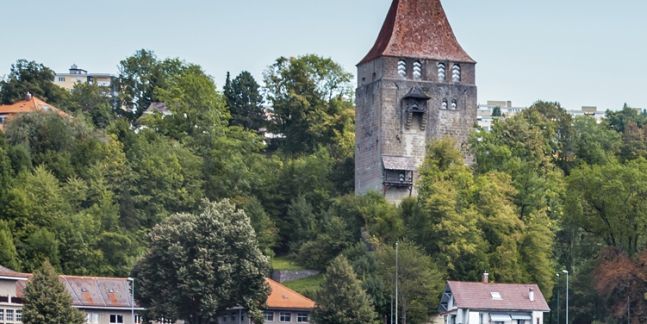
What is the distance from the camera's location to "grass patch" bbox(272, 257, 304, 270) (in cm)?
11756

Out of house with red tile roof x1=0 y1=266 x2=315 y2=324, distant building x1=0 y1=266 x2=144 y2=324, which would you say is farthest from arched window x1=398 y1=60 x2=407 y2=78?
distant building x1=0 y1=266 x2=144 y2=324

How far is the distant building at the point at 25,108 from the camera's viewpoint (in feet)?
431

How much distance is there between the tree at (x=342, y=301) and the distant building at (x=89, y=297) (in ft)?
33.3

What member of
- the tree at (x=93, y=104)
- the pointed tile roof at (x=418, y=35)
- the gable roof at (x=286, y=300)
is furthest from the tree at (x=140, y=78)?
the gable roof at (x=286, y=300)

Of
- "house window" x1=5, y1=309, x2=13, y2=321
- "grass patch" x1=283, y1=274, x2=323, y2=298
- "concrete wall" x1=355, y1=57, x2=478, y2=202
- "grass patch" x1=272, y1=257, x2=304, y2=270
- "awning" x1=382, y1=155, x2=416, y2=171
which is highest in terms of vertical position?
"concrete wall" x1=355, y1=57, x2=478, y2=202

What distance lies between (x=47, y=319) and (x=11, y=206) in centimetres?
1683

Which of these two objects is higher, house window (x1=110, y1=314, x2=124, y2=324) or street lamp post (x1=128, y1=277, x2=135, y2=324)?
street lamp post (x1=128, y1=277, x2=135, y2=324)

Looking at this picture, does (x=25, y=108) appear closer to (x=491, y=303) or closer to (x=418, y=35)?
(x=418, y=35)

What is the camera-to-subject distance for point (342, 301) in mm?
99625

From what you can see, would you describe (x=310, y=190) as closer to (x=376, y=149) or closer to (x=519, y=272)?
(x=376, y=149)

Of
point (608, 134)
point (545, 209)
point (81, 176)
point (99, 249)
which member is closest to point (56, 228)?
point (99, 249)

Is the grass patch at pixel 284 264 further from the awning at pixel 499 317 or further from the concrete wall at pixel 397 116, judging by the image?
the awning at pixel 499 317

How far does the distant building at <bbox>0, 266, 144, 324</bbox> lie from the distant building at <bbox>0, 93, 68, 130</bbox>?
88.6ft

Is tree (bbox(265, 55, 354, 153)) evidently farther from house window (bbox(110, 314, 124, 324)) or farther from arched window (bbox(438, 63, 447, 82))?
house window (bbox(110, 314, 124, 324))
